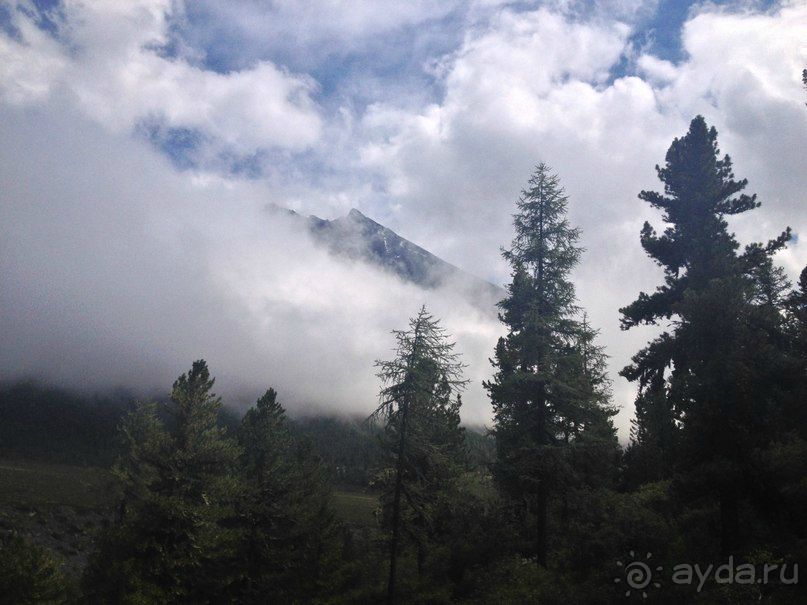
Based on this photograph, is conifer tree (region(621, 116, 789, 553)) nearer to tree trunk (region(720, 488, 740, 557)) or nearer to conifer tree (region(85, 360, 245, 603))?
tree trunk (region(720, 488, 740, 557))

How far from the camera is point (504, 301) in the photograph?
77.4 ft

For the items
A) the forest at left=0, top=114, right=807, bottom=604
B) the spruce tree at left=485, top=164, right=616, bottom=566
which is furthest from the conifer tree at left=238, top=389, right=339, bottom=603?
the spruce tree at left=485, top=164, right=616, bottom=566

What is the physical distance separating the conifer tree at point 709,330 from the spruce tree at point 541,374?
333cm

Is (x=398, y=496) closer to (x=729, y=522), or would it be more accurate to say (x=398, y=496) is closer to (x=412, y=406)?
(x=412, y=406)

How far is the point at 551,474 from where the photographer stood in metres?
20.5


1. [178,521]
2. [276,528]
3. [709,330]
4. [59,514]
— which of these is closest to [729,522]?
[709,330]

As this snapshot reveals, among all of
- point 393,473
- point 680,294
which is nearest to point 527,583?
point 393,473

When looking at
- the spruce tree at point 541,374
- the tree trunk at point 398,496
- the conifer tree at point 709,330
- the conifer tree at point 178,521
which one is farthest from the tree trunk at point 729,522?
the conifer tree at point 178,521

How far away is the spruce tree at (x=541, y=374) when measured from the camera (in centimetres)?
2044

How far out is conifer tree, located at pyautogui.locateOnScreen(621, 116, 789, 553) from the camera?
14.3 m

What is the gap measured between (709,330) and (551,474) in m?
8.66

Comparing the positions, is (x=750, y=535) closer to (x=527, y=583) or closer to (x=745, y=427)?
(x=745, y=427)

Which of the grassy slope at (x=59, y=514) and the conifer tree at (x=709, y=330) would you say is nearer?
the conifer tree at (x=709, y=330)

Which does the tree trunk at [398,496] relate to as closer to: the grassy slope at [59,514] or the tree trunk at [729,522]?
the tree trunk at [729,522]
